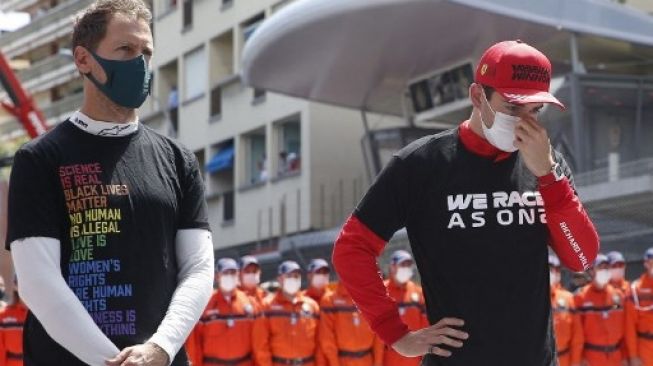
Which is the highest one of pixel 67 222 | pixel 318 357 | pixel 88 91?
pixel 88 91

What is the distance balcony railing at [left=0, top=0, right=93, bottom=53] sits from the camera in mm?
59312

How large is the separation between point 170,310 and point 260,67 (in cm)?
2879

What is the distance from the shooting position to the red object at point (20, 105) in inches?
951

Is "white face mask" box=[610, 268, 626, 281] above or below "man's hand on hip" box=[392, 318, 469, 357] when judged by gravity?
above

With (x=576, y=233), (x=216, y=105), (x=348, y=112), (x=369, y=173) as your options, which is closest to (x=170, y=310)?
(x=576, y=233)

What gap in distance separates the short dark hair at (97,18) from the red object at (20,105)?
64.8 feet

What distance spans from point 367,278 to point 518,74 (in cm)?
85

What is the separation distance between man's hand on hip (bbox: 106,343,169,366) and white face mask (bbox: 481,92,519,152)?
132 cm

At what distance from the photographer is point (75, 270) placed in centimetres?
448

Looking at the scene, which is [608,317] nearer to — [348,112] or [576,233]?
[576,233]

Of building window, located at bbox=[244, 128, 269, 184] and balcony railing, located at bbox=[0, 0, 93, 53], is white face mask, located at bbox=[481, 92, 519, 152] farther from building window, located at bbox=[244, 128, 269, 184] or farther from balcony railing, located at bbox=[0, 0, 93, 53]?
balcony railing, located at bbox=[0, 0, 93, 53]

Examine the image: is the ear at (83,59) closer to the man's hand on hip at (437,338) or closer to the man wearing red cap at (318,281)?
the man's hand on hip at (437,338)

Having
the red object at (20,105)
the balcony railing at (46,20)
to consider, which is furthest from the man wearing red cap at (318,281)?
the balcony railing at (46,20)

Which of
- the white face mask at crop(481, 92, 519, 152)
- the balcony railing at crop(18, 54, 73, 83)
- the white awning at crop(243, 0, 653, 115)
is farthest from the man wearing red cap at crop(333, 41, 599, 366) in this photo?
the balcony railing at crop(18, 54, 73, 83)
